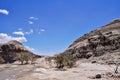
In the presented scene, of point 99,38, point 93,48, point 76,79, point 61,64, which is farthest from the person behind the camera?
point 99,38

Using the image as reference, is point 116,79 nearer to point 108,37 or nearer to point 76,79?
point 76,79

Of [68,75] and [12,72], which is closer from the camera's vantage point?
[68,75]

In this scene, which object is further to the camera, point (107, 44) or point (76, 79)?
point (107, 44)

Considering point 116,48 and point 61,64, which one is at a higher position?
point 116,48

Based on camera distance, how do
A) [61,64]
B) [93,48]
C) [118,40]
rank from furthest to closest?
[93,48] → [118,40] → [61,64]

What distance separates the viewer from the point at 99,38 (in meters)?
139

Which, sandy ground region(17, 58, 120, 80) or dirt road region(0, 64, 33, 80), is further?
dirt road region(0, 64, 33, 80)

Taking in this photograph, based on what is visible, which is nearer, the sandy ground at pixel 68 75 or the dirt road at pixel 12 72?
the sandy ground at pixel 68 75

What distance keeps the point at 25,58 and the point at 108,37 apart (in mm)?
48379

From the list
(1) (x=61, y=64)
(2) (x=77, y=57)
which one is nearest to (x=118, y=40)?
(2) (x=77, y=57)

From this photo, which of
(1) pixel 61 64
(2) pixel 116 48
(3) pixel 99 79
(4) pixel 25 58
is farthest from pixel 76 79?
(4) pixel 25 58

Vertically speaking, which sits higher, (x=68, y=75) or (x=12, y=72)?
(x=12, y=72)

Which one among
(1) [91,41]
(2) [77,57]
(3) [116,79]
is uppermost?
(1) [91,41]

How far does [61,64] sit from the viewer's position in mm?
91812
